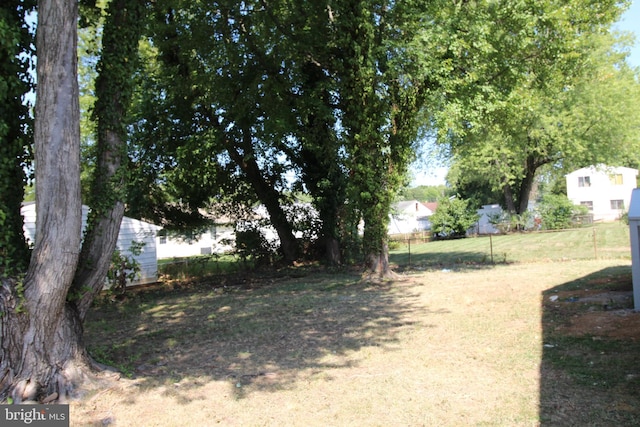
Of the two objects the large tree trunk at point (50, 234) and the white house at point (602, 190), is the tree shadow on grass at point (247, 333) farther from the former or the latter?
the white house at point (602, 190)

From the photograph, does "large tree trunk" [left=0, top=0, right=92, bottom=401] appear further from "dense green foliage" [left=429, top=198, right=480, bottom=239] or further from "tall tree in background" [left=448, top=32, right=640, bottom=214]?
"dense green foliage" [left=429, top=198, right=480, bottom=239]

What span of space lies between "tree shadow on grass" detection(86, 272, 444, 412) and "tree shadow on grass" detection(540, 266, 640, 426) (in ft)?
6.89

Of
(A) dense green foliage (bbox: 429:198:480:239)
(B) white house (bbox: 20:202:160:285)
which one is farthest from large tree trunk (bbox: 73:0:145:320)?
(A) dense green foliage (bbox: 429:198:480:239)

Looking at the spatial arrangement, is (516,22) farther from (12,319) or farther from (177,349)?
(12,319)

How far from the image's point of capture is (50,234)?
15.6 feet

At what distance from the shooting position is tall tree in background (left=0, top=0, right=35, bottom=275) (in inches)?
185

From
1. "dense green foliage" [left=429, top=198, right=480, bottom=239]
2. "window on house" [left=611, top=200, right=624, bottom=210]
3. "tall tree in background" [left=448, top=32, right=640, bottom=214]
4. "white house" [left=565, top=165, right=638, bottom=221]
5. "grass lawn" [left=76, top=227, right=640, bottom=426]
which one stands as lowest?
"grass lawn" [left=76, top=227, right=640, bottom=426]

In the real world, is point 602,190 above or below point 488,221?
above

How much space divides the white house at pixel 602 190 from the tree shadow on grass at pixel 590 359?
4358 cm

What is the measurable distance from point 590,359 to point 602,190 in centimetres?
4923

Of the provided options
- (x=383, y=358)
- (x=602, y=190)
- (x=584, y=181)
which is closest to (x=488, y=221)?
(x=584, y=181)

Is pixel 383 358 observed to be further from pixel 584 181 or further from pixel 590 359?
pixel 584 181

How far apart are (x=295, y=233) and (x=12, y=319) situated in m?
15.1

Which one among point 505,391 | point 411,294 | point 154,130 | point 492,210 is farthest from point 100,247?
point 492,210
